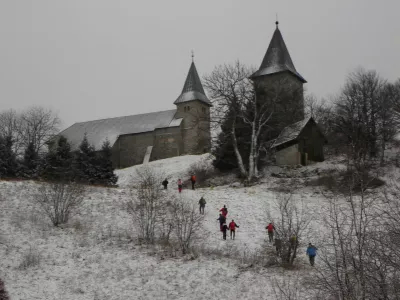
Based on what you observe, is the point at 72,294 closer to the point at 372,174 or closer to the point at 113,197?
the point at 113,197

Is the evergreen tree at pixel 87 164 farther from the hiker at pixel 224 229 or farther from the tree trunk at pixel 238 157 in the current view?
the hiker at pixel 224 229

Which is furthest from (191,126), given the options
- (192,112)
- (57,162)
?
(57,162)

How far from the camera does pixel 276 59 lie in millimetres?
42969

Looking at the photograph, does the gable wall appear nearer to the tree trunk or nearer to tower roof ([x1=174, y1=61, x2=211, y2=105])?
the tree trunk

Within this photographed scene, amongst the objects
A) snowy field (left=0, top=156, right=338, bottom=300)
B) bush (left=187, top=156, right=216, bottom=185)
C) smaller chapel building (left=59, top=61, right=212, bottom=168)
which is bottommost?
snowy field (left=0, top=156, right=338, bottom=300)

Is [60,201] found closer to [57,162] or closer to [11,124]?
[57,162]

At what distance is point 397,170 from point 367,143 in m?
4.47

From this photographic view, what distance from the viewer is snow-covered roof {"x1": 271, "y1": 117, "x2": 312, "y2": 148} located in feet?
103

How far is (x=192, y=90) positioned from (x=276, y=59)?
43.5ft

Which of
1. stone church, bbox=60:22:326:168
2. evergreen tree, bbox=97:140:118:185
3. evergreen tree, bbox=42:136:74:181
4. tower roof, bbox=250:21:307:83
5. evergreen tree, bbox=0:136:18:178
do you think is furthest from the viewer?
tower roof, bbox=250:21:307:83

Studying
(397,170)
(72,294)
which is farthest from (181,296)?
(397,170)

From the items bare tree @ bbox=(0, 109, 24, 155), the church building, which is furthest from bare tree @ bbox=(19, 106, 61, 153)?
the church building

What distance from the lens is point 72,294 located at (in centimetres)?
1213

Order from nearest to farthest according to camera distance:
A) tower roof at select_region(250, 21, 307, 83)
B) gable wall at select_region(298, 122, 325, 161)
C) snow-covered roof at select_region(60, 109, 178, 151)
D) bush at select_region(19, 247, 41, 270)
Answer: bush at select_region(19, 247, 41, 270), gable wall at select_region(298, 122, 325, 161), tower roof at select_region(250, 21, 307, 83), snow-covered roof at select_region(60, 109, 178, 151)
